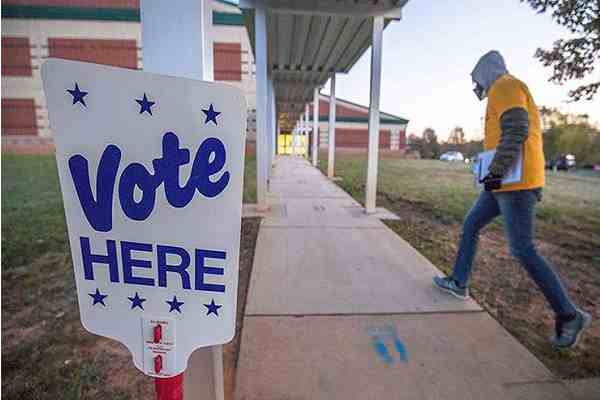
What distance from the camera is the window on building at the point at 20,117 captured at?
2006 cm

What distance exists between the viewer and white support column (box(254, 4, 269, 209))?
501 cm

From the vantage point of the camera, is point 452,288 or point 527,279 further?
point 527,279

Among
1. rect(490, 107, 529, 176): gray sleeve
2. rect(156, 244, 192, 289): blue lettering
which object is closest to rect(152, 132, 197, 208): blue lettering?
rect(156, 244, 192, 289): blue lettering

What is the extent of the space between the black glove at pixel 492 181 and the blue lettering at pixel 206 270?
1823mm

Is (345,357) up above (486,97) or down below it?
below

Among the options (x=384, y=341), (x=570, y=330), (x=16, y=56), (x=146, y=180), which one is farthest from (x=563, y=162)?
(x=16, y=56)

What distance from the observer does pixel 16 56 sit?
19.5 m

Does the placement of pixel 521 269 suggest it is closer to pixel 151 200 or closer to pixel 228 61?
Answer: pixel 151 200

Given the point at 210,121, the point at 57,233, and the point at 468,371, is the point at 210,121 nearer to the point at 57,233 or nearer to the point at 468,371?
the point at 468,371

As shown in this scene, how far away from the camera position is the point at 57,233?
13.9ft

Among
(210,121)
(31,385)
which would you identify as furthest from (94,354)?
(210,121)

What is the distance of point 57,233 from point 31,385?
3.21 m

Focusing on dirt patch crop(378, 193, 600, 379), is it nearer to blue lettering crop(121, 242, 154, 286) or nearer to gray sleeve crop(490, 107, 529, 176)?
gray sleeve crop(490, 107, 529, 176)

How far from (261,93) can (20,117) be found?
2278 centimetres
